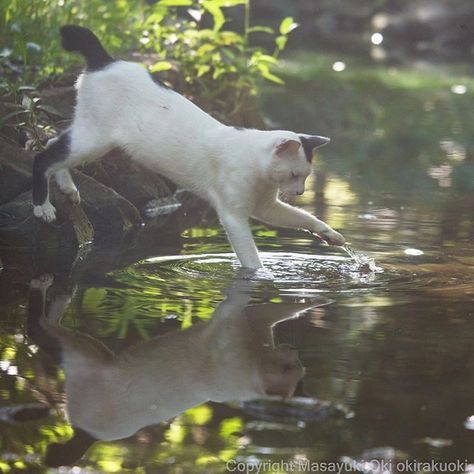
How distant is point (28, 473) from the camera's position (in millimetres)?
2771

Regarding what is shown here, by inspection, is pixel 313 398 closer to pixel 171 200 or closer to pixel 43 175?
pixel 43 175

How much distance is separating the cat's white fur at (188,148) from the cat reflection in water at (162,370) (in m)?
0.88

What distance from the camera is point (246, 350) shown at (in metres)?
3.88

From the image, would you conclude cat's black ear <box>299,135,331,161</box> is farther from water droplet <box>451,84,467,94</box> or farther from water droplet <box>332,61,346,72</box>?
water droplet <box>332,61,346,72</box>

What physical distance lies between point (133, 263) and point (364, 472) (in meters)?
2.65

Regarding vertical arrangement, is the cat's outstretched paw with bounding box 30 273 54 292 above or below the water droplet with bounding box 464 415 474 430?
above

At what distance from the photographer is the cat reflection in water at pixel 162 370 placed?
3162 millimetres

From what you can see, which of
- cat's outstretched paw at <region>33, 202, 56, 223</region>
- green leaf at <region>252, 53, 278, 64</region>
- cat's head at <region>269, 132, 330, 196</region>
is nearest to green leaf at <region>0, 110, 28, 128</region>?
cat's outstretched paw at <region>33, 202, 56, 223</region>

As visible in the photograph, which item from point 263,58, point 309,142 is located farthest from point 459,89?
point 309,142

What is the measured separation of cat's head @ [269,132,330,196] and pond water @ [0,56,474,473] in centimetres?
41

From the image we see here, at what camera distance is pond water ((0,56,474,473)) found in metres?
2.97

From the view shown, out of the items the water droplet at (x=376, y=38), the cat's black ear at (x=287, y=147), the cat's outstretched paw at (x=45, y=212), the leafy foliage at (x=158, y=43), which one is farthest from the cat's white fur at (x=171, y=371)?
the water droplet at (x=376, y=38)

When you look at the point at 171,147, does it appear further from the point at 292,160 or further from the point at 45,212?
the point at 45,212

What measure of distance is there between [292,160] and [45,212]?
1336 mm
